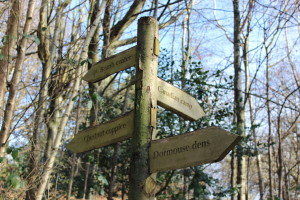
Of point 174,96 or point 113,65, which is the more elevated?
point 113,65

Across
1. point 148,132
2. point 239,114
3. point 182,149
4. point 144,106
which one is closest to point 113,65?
point 144,106

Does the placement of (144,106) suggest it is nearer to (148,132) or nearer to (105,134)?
(148,132)

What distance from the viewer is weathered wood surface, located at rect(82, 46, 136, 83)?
7.68 feet

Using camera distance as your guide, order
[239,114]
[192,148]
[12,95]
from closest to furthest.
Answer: [192,148] < [12,95] < [239,114]

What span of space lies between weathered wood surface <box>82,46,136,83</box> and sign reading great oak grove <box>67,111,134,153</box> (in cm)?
40

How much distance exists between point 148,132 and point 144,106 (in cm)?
17

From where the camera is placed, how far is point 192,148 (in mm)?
1905

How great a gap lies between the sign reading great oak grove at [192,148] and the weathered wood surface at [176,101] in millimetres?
339

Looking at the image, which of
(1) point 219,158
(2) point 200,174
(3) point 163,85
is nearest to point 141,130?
(3) point 163,85

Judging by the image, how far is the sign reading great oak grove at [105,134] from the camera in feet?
7.10

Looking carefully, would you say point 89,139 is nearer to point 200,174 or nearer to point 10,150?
point 10,150

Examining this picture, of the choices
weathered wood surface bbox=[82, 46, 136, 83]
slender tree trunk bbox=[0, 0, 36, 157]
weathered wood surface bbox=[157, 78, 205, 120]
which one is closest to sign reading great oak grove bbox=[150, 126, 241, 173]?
weathered wood surface bbox=[157, 78, 205, 120]

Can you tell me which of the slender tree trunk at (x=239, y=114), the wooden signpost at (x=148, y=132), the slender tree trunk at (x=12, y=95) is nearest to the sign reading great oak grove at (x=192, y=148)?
the wooden signpost at (x=148, y=132)

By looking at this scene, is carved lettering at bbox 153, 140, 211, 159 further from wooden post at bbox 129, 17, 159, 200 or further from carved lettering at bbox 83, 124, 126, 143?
carved lettering at bbox 83, 124, 126, 143
